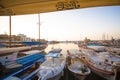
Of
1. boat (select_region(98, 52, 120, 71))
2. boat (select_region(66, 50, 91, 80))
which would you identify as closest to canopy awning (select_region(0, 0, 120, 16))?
boat (select_region(66, 50, 91, 80))

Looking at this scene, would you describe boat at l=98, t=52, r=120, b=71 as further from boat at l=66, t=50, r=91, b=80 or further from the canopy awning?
the canopy awning

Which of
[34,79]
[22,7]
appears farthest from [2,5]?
[34,79]

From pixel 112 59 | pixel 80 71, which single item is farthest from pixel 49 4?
pixel 112 59

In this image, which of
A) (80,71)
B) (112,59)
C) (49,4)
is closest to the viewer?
(49,4)

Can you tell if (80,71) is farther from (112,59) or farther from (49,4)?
(49,4)

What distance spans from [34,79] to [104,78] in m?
5.74

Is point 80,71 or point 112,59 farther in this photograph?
point 112,59

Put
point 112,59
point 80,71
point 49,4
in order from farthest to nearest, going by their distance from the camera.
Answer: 1. point 112,59
2. point 80,71
3. point 49,4

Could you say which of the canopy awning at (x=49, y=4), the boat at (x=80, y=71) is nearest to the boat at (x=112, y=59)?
the boat at (x=80, y=71)

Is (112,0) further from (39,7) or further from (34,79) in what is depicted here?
(34,79)

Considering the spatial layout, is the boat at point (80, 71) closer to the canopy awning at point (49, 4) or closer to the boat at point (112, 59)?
the boat at point (112, 59)

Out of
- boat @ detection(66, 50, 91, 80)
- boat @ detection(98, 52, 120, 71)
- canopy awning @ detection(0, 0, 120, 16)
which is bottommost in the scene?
boat @ detection(66, 50, 91, 80)

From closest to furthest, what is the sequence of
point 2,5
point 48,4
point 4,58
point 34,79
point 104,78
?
1. point 48,4
2. point 2,5
3. point 4,58
4. point 34,79
5. point 104,78

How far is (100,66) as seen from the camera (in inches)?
378
